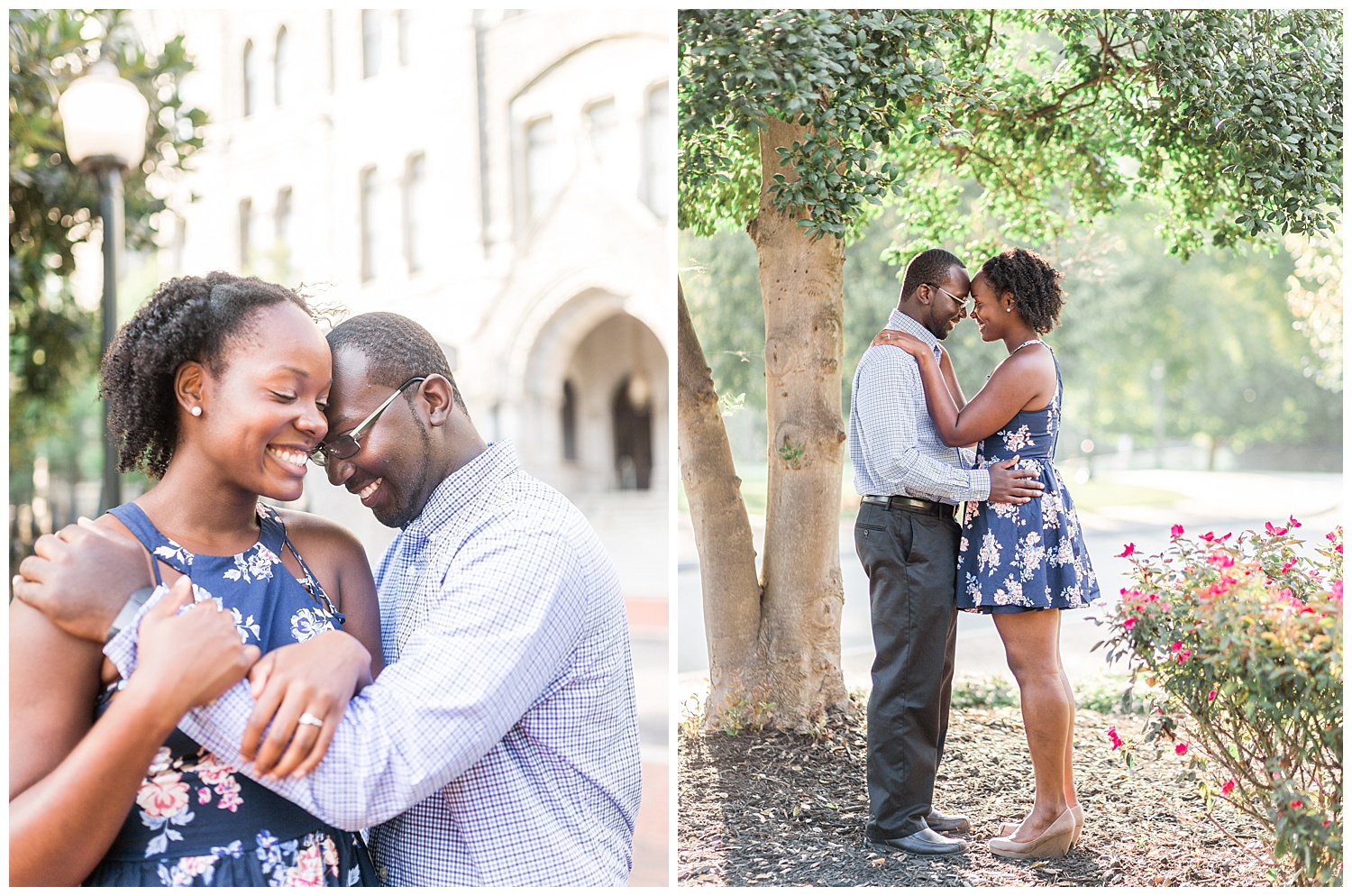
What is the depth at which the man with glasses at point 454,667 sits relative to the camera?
1493 mm

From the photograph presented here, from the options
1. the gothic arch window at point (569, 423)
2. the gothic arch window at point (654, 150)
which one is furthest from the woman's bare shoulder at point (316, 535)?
the gothic arch window at point (569, 423)

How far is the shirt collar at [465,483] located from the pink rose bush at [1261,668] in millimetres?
1806

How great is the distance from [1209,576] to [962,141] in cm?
191

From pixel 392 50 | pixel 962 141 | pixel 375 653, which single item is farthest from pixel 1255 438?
pixel 375 653

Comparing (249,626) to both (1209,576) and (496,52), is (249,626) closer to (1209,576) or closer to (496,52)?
(1209,576)

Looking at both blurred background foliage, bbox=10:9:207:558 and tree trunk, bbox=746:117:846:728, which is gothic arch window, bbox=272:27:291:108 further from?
tree trunk, bbox=746:117:846:728

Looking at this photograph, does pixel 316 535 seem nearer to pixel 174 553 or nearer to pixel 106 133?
pixel 174 553

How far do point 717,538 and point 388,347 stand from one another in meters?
2.20

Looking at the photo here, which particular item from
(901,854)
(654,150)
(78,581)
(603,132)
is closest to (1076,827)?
(901,854)

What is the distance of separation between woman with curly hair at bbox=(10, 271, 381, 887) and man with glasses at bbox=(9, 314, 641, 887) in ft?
0.20

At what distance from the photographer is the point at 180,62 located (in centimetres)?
696

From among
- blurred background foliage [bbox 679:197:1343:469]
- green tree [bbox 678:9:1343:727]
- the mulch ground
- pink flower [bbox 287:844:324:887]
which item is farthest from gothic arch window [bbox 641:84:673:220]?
pink flower [bbox 287:844:324:887]

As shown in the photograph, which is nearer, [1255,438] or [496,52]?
[496,52]

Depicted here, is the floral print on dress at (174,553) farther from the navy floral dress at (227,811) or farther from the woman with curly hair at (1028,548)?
the woman with curly hair at (1028,548)
